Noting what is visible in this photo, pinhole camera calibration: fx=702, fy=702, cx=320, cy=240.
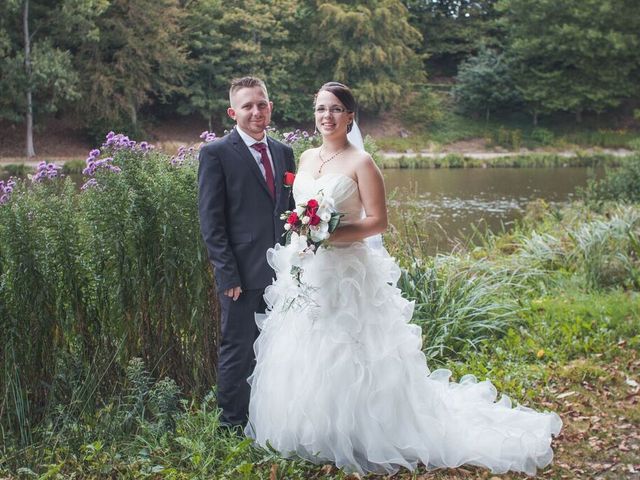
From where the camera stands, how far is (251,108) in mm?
3781

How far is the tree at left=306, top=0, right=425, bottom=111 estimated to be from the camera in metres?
35.8

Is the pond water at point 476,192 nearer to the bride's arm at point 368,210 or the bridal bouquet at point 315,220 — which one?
the bride's arm at point 368,210

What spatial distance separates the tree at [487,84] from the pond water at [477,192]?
10.9 meters

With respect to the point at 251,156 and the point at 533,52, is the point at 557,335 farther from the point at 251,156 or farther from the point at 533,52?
the point at 533,52

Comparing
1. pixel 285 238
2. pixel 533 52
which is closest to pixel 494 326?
pixel 285 238

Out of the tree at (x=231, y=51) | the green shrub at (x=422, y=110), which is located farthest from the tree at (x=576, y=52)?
the tree at (x=231, y=51)

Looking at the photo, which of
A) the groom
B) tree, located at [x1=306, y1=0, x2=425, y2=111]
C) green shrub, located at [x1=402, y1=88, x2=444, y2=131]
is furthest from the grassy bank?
green shrub, located at [x1=402, y1=88, x2=444, y2=131]

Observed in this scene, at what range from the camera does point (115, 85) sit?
1160 inches

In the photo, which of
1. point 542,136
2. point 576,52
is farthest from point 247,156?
point 576,52

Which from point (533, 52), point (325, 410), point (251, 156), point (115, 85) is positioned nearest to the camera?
point (325, 410)

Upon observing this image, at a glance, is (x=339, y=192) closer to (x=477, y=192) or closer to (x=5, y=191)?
(x=5, y=191)

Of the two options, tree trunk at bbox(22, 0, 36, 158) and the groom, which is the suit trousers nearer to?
the groom

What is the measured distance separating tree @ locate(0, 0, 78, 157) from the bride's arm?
24.8 m

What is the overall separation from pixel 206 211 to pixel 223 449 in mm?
1258
